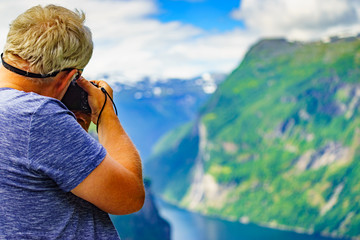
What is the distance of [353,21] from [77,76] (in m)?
117

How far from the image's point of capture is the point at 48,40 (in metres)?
0.90

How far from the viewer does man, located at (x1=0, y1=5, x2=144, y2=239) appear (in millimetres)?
870

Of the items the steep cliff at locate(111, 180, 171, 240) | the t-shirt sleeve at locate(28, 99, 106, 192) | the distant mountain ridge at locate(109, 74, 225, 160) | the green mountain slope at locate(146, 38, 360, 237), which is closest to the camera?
the t-shirt sleeve at locate(28, 99, 106, 192)

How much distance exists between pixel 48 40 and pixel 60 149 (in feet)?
0.63

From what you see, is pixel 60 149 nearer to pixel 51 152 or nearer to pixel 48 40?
pixel 51 152

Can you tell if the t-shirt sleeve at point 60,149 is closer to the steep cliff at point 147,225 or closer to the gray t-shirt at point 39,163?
the gray t-shirt at point 39,163

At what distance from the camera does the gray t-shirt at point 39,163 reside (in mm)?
865

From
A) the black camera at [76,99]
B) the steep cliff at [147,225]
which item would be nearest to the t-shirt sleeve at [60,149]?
the black camera at [76,99]

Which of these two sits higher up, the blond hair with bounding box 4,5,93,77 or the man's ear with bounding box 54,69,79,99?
the blond hair with bounding box 4,5,93,77

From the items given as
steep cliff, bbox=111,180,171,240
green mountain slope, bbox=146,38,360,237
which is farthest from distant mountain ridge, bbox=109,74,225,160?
steep cliff, bbox=111,180,171,240

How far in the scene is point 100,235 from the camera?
38.4 inches

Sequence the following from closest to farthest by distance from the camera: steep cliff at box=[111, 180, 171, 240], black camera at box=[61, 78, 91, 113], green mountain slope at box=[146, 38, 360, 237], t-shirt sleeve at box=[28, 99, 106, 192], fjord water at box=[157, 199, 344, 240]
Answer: t-shirt sleeve at box=[28, 99, 106, 192] < black camera at box=[61, 78, 91, 113] < steep cliff at box=[111, 180, 171, 240] < fjord water at box=[157, 199, 344, 240] < green mountain slope at box=[146, 38, 360, 237]

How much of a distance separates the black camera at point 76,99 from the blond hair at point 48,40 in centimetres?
9

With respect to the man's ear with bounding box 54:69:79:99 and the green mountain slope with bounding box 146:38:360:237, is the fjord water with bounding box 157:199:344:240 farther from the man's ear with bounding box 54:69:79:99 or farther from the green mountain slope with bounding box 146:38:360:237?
the man's ear with bounding box 54:69:79:99
